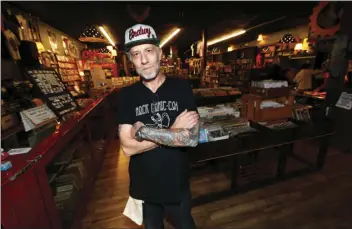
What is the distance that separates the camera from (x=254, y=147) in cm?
228

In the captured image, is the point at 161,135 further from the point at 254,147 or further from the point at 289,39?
the point at 289,39

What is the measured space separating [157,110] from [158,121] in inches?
2.8

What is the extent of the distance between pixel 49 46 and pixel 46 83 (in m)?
3.87

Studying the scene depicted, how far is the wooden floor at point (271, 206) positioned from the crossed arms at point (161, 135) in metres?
1.38

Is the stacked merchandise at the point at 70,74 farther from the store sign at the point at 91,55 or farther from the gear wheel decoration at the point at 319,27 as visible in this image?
the gear wheel decoration at the point at 319,27

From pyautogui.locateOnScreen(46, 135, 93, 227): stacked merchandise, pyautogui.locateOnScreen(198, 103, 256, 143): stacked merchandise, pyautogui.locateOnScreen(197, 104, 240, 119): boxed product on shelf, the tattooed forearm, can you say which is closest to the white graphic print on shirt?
the tattooed forearm

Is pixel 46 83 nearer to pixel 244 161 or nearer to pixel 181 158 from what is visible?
pixel 181 158

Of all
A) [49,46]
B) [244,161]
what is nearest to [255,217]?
[244,161]

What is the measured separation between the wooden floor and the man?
112 cm

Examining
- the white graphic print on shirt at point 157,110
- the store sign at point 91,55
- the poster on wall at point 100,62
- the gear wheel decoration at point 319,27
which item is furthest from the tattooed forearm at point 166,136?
the store sign at point 91,55

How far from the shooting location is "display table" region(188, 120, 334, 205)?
210cm

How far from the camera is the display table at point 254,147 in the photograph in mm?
2096

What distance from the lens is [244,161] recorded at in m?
2.99

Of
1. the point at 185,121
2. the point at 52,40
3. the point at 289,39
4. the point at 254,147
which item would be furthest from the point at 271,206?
the point at 289,39
